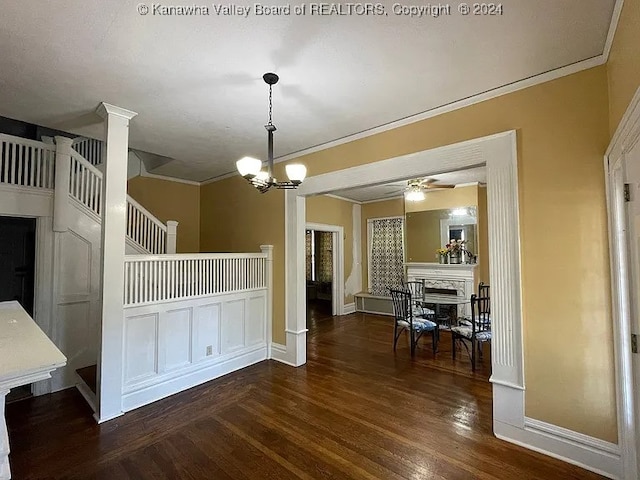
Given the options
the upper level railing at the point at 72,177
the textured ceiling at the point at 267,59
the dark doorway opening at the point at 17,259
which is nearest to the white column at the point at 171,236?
the upper level railing at the point at 72,177

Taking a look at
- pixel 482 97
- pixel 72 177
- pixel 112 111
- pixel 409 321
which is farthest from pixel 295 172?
pixel 409 321

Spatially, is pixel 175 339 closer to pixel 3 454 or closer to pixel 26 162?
pixel 3 454

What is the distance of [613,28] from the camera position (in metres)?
1.82

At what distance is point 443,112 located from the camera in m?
2.86

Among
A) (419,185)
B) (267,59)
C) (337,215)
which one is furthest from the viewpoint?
(337,215)

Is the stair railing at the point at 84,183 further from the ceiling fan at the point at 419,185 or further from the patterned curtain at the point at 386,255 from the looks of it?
the patterned curtain at the point at 386,255

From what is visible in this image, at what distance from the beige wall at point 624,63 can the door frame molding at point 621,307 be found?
0.19m

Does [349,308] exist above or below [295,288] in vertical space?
below

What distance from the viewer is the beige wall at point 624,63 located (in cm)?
139

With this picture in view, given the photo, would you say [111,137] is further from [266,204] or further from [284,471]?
[284,471]

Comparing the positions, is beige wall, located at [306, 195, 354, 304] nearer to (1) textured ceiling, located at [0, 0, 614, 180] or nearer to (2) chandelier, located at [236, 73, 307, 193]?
(1) textured ceiling, located at [0, 0, 614, 180]

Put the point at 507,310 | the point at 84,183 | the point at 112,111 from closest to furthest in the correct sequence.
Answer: the point at 507,310, the point at 112,111, the point at 84,183

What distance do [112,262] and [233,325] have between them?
65.3 inches

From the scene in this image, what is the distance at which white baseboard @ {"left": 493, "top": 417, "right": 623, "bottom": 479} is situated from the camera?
2039mm
